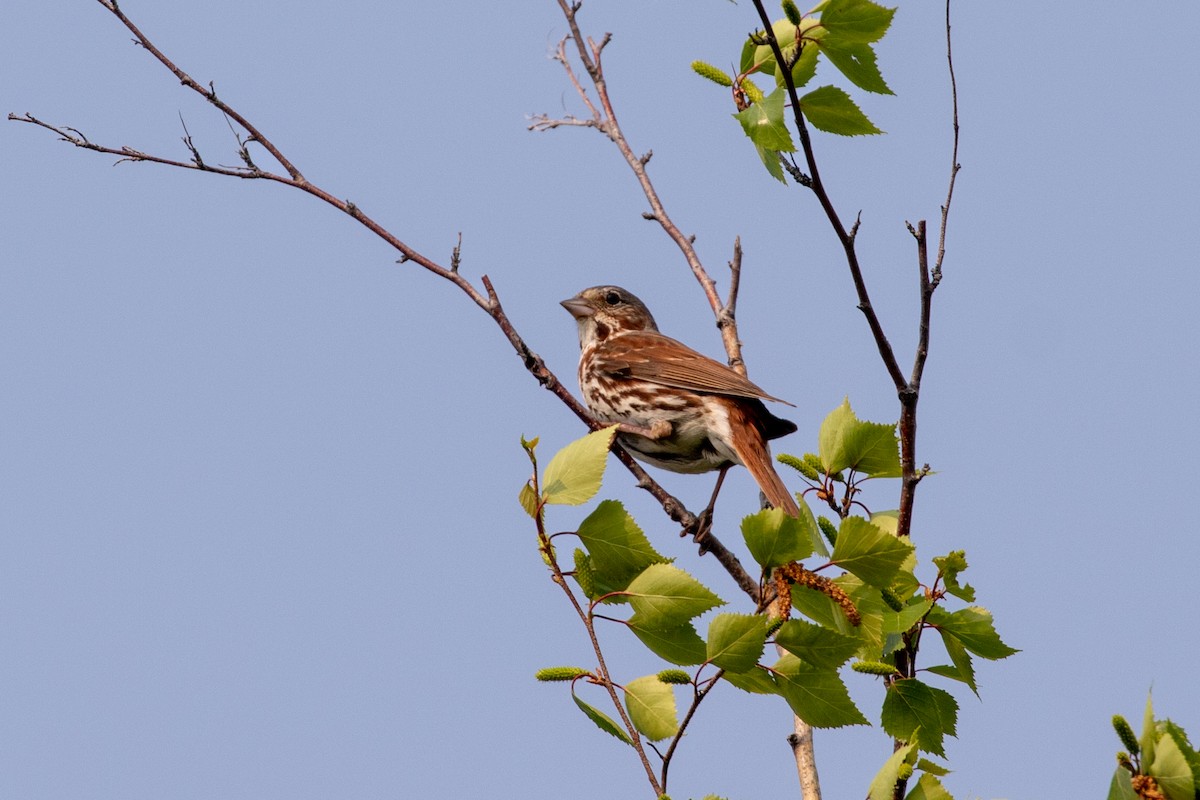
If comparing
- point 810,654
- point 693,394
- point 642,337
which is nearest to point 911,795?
point 810,654

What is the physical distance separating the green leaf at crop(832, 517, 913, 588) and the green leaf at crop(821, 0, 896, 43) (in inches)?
58.1

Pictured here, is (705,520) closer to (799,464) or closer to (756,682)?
(799,464)

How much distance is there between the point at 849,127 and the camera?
4156mm

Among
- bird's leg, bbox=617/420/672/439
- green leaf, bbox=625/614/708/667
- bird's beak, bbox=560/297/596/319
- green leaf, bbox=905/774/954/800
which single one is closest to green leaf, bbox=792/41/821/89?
green leaf, bbox=625/614/708/667

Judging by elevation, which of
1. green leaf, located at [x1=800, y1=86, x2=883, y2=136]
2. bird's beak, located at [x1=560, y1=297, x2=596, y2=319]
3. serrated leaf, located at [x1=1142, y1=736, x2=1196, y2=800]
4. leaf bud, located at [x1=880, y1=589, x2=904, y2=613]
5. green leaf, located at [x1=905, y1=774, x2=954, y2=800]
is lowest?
serrated leaf, located at [x1=1142, y1=736, x2=1196, y2=800]

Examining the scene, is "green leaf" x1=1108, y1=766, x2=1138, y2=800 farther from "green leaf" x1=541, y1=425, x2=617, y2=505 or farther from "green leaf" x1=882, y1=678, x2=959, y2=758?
"green leaf" x1=541, y1=425, x2=617, y2=505

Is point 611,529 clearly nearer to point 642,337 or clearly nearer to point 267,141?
point 267,141

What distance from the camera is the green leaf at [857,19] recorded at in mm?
3975

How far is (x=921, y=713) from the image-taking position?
4020mm

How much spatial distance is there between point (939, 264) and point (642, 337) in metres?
3.90

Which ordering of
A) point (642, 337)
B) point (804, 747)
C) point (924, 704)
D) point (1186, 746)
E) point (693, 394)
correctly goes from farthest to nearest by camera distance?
point (642, 337) → point (693, 394) → point (804, 747) → point (924, 704) → point (1186, 746)

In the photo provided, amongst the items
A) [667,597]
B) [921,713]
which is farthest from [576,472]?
[921,713]

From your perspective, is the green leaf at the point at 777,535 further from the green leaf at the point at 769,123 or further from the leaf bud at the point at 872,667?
the green leaf at the point at 769,123

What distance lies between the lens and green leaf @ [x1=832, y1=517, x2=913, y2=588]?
347 centimetres
